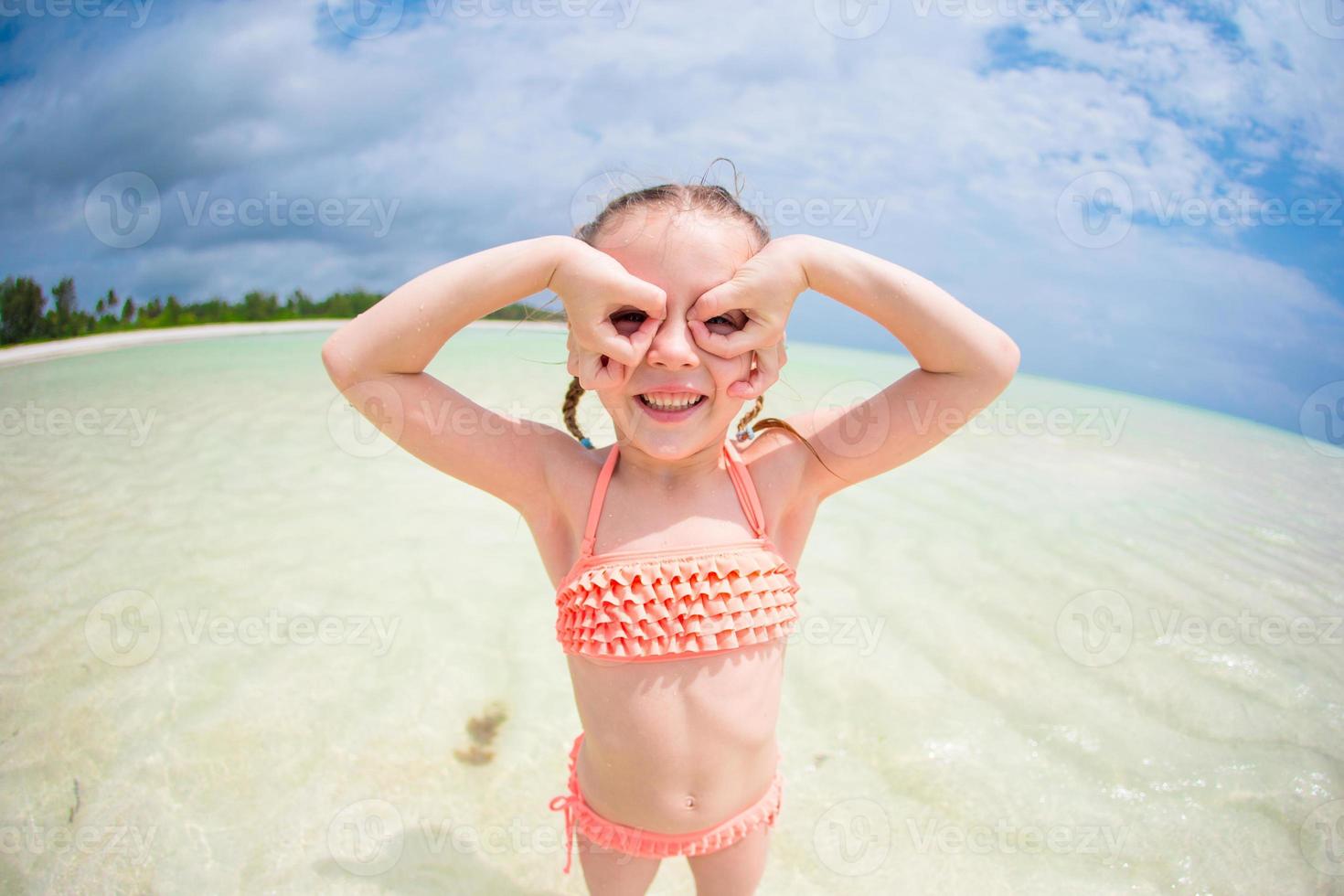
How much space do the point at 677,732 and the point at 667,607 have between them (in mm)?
307

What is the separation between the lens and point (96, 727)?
2846 mm

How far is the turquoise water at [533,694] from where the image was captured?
2416 mm

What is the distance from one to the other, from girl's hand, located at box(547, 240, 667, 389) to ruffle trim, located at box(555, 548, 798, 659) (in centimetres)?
45

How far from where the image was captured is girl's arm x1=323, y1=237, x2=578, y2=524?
5.24ft

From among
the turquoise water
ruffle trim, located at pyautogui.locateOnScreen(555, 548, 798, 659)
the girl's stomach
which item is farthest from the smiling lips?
the turquoise water

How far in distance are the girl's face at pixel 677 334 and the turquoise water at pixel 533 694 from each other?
169cm

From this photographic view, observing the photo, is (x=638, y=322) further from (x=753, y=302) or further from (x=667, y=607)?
(x=667, y=607)

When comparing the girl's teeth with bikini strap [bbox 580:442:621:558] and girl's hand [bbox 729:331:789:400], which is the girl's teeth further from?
bikini strap [bbox 580:442:621:558]

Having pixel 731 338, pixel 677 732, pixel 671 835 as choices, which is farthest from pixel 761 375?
pixel 671 835

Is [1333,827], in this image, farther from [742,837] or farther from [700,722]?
[700,722]

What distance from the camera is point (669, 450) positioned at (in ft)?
5.14

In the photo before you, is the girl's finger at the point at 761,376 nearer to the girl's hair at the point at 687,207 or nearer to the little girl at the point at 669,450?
the little girl at the point at 669,450

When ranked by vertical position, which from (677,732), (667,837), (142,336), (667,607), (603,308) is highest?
(603,308)

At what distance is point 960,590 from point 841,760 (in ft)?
5.65
